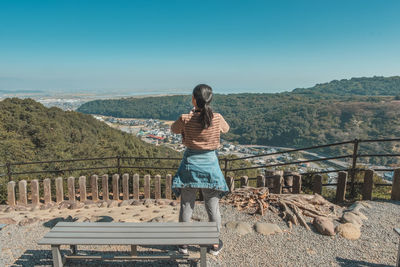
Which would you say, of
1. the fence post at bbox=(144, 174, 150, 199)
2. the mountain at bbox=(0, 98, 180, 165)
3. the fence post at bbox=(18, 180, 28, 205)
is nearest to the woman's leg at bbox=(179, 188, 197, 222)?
the fence post at bbox=(144, 174, 150, 199)

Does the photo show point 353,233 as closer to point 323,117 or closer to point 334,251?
point 334,251

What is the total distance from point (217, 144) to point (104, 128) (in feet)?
94.5

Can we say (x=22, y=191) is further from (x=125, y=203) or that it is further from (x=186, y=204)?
(x=186, y=204)

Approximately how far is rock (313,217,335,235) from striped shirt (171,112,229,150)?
2090 mm

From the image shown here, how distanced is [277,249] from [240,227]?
2.10ft

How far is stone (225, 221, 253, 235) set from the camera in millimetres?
3542

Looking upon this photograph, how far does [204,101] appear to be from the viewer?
2.44 meters

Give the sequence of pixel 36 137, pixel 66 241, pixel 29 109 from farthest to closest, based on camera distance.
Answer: pixel 29 109 < pixel 36 137 < pixel 66 241

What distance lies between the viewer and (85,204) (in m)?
5.33

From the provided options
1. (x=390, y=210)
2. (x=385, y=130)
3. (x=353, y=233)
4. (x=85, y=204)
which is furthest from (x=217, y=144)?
(x=385, y=130)

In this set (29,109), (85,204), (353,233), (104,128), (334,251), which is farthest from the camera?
(104,128)

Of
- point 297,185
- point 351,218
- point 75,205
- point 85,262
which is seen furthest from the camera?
point 75,205

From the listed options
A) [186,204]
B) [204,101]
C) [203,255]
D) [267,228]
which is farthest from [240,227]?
[204,101]

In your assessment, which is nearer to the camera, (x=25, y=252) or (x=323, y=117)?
(x=25, y=252)
